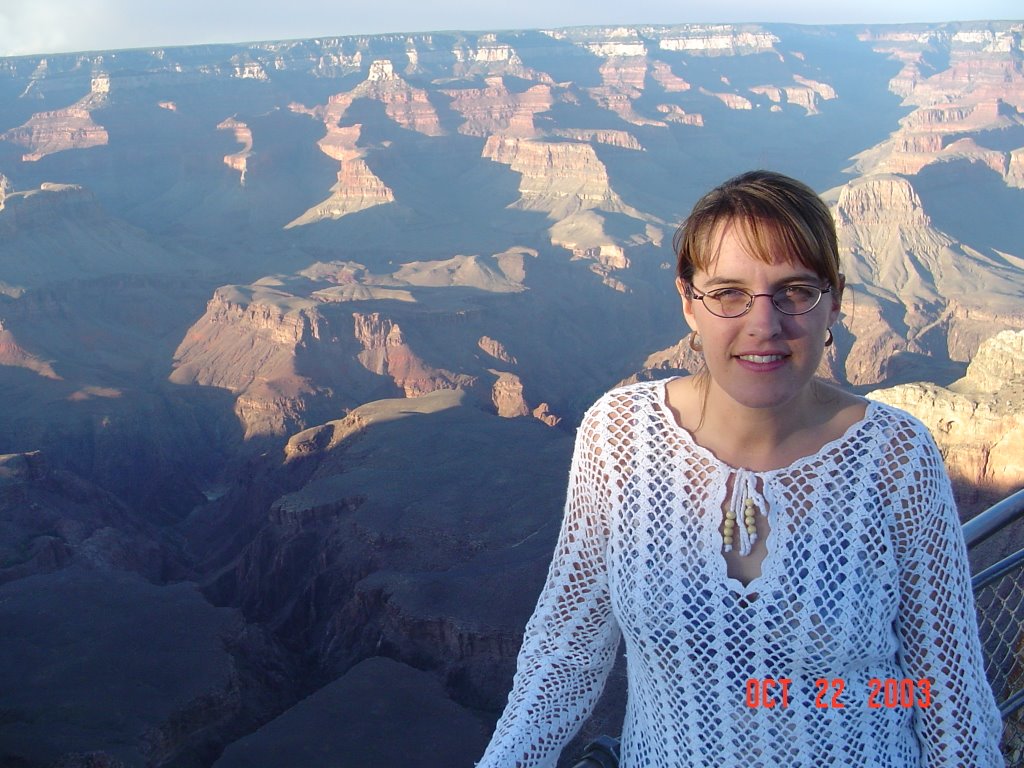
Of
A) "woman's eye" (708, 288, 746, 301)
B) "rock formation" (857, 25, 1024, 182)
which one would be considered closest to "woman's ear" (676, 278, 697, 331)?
"woman's eye" (708, 288, 746, 301)

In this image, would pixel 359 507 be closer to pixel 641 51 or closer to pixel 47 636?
pixel 47 636

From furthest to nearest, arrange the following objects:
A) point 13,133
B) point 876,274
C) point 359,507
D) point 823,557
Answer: point 13,133 → point 876,274 → point 359,507 → point 823,557

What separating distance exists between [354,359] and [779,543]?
48498 millimetres

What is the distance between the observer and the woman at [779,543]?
3.23m

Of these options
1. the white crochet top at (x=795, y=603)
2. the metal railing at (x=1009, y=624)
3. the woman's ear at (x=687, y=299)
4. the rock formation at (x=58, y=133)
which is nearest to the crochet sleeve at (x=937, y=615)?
the white crochet top at (x=795, y=603)

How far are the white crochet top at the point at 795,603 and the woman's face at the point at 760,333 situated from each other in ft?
0.82

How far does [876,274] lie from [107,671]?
5813 cm

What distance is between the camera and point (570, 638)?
381 cm

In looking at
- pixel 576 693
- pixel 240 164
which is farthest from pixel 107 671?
pixel 240 164

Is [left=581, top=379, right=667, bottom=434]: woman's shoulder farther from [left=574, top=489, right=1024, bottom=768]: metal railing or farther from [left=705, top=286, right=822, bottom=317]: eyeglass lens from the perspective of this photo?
[left=574, top=489, right=1024, bottom=768]: metal railing

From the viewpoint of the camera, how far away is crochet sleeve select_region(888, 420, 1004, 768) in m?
3.21

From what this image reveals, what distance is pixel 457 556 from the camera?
2609cm
